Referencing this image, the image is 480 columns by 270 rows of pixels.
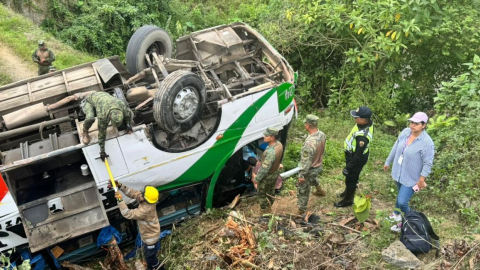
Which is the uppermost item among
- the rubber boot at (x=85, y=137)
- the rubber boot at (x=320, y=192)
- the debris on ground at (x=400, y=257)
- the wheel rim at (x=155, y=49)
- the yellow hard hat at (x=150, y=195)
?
the wheel rim at (x=155, y=49)

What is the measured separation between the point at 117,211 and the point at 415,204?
364 centimetres

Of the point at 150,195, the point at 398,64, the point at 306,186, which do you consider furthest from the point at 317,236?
the point at 398,64

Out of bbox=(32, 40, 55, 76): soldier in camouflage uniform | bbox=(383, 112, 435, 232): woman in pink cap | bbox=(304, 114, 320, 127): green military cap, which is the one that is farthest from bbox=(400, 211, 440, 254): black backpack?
bbox=(32, 40, 55, 76): soldier in camouflage uniform

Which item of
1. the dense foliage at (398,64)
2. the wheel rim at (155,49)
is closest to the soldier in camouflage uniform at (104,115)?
the wheel rim at (155,49)

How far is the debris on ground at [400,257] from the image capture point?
3.81 m

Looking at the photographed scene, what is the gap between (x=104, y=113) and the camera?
14.0 feet

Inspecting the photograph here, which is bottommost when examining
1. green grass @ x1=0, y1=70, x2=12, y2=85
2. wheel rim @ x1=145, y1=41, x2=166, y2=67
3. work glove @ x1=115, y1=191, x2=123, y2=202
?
work glove @ x1=115, y1=191, x2=123, y2=202

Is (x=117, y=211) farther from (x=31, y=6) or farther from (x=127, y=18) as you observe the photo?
(x=31, y=6)

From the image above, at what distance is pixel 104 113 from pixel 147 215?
1173mm

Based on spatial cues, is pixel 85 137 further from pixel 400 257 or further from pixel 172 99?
pixel 400 257

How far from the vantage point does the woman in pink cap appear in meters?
4.18

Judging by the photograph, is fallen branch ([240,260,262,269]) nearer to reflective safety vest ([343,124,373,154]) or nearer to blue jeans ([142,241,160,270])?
blue jeans ([142,241,160,270])

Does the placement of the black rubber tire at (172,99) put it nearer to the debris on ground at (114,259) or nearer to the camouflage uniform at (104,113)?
the camouflage uniform at (104,113)

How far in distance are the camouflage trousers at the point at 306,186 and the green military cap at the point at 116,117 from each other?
2.23m
